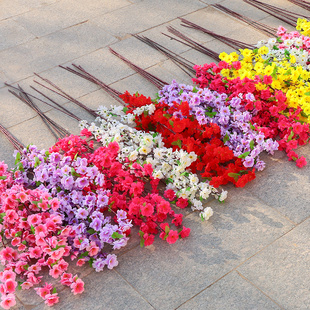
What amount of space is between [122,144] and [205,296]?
4.19ft

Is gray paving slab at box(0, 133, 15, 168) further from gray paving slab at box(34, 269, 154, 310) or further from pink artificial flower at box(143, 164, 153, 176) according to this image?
gray paving slab at box(34, 269, 154, 310)

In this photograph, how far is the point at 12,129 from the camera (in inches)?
149

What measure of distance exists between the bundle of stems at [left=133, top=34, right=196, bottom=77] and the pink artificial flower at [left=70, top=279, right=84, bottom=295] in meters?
2.46

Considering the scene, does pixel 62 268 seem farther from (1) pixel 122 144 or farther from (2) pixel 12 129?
(2) pixel 12 129

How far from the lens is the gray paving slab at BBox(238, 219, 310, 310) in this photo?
260 centimetres

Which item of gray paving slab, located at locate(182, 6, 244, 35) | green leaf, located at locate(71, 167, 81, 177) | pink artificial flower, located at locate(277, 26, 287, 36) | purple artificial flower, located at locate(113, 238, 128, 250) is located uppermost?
pink artificial flower, located at locate(277, 26, 287, 36)

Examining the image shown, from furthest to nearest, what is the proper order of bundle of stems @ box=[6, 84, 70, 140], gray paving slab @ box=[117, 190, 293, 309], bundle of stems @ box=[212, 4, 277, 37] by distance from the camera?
bundle of stems @ box=[212, 4, 277, 37]
bundle of stems @ box=[6, 84, 70, 140]
gray paving slab @ box=[117, 190, 293, 309]

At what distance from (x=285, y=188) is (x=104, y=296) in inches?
59.7

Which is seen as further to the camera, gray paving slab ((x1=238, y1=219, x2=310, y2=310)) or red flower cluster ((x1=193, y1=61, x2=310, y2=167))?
red flower cluster ((x1=193, y1=61, x2=310, y2=167))

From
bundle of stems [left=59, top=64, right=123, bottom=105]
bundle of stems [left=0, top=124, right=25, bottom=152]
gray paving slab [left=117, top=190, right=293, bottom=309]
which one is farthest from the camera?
bundle of stems [left=59, top=64, right=123, bottom=105]

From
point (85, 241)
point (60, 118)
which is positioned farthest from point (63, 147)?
point (85, 241)

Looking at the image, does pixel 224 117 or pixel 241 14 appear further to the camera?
pixel 241 14

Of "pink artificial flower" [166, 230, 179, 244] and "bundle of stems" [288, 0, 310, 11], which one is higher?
"bundle of stems" [288, 0, 310, 11]

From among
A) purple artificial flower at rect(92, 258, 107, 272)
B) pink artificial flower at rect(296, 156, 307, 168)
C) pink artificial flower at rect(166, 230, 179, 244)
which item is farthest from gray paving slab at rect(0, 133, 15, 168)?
pink artificial flower at rect(296, 156, 307, 168)
